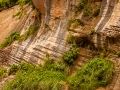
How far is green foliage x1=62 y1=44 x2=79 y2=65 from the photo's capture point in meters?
12.0

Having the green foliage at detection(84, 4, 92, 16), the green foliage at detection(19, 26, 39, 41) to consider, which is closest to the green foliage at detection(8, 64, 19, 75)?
the green foliage at detection(19, 26, 39, 41)

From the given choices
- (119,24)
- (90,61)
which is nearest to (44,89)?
(90,61)

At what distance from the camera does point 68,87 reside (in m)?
10.9

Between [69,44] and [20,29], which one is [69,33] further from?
[20,29]

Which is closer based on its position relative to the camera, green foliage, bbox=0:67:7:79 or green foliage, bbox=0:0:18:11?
green foliage, bbox=0:67:7:79

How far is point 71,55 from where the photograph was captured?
12055 mm

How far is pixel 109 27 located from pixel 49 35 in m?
3.47

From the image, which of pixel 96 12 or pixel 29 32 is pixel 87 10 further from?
pixel 29 32

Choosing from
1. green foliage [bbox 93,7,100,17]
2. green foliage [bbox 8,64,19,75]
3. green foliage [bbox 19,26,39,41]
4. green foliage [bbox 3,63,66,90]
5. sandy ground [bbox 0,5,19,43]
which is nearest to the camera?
green foliage [bbox 3,63,66,90]

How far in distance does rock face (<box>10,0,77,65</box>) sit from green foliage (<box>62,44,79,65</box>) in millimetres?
279

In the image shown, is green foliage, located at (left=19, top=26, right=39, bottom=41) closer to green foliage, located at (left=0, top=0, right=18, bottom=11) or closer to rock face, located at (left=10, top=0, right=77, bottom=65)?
rock face, located at (left=10, top=0, right=77, bottom=65)

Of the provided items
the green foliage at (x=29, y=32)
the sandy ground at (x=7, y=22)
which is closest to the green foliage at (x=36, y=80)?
the green foliage at (x=29, y=32)

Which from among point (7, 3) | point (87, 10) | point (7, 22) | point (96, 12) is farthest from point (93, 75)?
point (7, 3)

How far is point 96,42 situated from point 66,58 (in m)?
1.44
